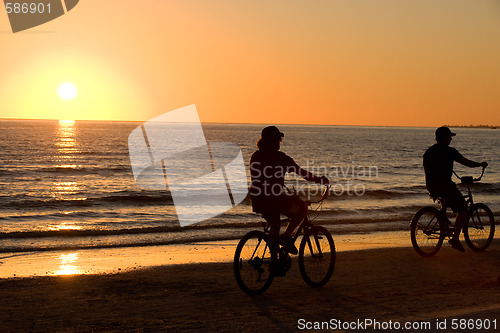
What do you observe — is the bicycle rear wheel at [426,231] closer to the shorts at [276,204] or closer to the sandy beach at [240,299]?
the sandy beach at [240,299]

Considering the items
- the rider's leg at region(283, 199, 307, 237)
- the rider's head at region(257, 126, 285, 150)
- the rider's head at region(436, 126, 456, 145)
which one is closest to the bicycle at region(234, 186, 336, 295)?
the rider's leg at region(283, 199, 307, 237)

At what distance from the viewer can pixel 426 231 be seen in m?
9.91

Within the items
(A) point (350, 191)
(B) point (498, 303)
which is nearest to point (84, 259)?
(B) point (498, 303)

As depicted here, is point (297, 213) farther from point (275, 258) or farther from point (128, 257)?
point (128, 257)

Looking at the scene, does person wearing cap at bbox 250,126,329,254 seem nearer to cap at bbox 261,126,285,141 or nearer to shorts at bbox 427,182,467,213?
cap at bbox 261,126,285,141

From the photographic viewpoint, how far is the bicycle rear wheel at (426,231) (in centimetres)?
980

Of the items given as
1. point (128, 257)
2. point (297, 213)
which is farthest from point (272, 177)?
point (128, 257)

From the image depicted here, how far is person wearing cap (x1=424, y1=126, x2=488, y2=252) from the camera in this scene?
31.0 ft

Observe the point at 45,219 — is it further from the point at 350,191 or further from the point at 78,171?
the point at 78,171

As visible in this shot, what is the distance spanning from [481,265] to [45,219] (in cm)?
1399

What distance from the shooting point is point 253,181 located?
7.03m

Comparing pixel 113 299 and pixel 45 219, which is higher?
pixel 113 299

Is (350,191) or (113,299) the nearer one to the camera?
(113,299)

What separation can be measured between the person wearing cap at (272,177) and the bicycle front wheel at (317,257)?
22.8 inches
